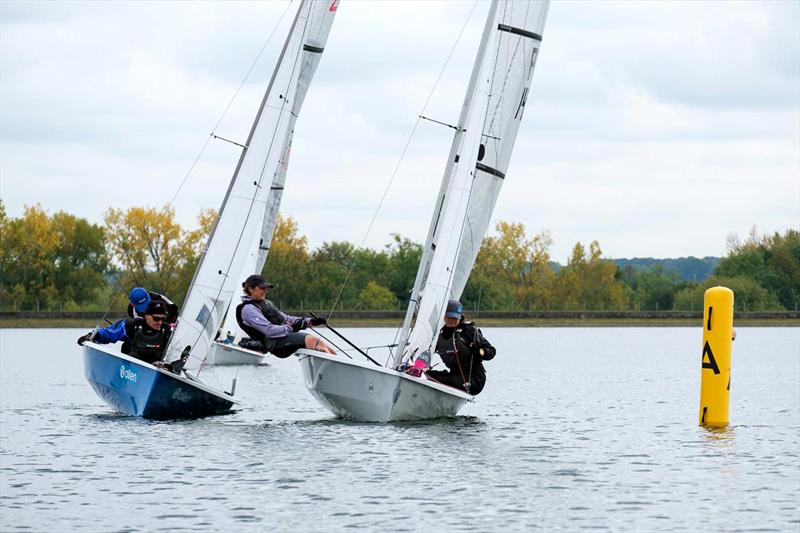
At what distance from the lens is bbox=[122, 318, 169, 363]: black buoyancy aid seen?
2239 cm

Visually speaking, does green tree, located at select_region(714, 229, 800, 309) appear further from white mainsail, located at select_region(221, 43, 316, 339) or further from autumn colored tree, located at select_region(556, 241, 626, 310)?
white mainsail, located at select_region(221, 43, 316, 339)

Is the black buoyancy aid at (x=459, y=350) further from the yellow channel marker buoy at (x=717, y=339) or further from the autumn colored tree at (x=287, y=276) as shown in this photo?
the autumn colored tree at (x=287, y=276)

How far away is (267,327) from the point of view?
69.1ft

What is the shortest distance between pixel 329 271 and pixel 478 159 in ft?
266

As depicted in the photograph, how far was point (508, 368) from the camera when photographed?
46.4 metres

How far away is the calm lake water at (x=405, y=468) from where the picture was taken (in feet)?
47.4

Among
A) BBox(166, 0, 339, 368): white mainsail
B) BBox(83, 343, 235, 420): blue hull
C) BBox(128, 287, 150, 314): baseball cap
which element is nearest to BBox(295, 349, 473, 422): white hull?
BBox(83, 343, 235, 420): blue hull

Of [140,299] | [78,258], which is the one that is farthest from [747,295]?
[140,299]

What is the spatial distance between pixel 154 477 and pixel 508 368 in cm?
3005

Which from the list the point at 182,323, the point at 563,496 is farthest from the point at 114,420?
the point at 563,496

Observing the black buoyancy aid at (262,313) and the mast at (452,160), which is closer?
the black buoyancy aid at (262,313)

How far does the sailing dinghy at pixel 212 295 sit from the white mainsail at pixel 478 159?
2.95 meters

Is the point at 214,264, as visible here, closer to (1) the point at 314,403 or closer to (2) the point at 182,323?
(2) the point at 182,323

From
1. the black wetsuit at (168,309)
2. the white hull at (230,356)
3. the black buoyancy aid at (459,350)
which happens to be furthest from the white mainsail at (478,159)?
the white hull at (230,356)
